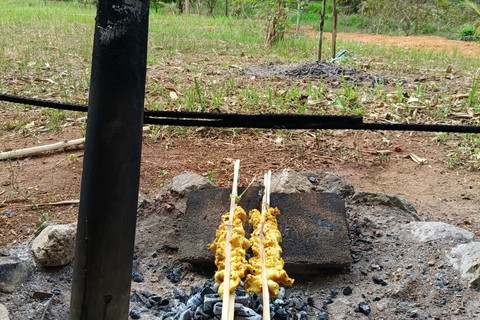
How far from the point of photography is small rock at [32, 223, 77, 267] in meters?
2.11

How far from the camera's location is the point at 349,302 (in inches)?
78.7

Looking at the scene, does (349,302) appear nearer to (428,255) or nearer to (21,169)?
(428,255)

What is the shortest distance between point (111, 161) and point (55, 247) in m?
1.09

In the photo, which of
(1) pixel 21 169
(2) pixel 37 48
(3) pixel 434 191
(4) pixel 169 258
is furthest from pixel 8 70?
(3) pixel 434 191

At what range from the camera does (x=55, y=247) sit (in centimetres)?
211

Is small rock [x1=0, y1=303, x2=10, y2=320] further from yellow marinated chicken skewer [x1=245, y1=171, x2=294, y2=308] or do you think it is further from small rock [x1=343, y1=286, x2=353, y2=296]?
small rock [x1=343, y1=286, x2=353, y2=296]

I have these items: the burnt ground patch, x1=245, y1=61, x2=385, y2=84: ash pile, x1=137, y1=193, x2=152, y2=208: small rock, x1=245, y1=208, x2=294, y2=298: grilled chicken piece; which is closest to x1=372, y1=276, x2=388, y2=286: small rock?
x1=245, y1=208, x2=294, y2=298: grilled chicken piece

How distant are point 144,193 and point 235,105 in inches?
76.4

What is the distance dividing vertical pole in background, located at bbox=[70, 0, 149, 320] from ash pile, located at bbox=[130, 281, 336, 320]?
56 centimetres

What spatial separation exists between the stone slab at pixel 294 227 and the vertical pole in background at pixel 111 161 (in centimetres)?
92

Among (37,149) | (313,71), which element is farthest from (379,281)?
(313,71)

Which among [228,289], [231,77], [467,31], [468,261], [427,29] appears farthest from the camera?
[427,29]

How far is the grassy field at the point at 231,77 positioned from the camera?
4.62m

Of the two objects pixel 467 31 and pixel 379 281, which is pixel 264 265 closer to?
pixel 379 281
